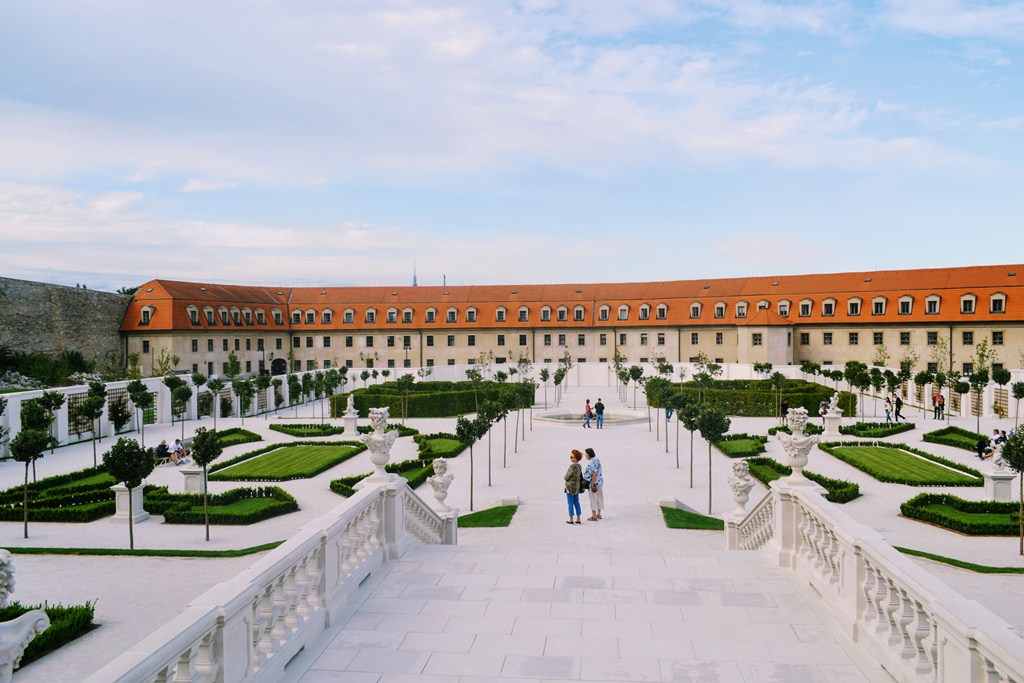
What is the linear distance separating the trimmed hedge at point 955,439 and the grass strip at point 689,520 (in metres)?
15.5

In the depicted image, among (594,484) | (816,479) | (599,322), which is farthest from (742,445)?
(599,322)

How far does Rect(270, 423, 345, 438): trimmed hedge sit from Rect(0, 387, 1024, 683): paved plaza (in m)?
14.2

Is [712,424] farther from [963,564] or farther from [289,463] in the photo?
[289,463]

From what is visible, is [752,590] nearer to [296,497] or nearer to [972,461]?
[296,497]

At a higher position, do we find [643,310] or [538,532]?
[643,310]

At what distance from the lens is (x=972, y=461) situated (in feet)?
79.7

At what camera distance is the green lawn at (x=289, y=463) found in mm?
22438

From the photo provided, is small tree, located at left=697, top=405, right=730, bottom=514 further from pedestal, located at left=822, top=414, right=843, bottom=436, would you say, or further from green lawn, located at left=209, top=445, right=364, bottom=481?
pedestal, located at left=822, top=414, right=843, bottom=436

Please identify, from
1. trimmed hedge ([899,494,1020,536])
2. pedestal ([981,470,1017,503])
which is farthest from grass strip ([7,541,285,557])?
pedestal ([981,470,1017,503])

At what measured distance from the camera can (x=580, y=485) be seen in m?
16.2

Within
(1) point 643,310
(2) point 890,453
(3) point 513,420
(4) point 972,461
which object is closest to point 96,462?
(3) point 513,420

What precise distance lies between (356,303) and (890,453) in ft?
175

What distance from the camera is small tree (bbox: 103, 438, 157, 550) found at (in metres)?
14.3

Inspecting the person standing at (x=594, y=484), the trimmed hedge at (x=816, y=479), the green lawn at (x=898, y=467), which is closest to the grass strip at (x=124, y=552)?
the person standing at (x=594, y=484)
